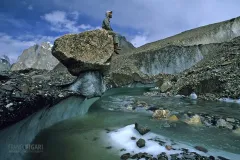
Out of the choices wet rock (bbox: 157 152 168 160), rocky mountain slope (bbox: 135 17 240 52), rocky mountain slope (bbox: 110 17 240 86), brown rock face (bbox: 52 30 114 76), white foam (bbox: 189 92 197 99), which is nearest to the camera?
wet rock (bbox: 157 152 168 160)

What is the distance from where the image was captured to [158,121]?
Result: 1051 cm

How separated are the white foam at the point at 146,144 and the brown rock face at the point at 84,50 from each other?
9.78 feet

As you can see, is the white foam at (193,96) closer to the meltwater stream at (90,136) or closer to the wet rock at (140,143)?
the meltwater stream at (90,136)

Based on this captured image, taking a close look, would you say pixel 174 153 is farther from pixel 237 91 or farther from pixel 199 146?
pixel 237 91

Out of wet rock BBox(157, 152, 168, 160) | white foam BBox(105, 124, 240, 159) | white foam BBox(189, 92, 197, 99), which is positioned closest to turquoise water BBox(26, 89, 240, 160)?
white foam BBox(105, 124, 240, 159)

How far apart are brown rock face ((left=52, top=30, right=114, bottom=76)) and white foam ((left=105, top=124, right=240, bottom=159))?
298 centimetres

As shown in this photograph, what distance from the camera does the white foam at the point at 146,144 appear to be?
21.3ft

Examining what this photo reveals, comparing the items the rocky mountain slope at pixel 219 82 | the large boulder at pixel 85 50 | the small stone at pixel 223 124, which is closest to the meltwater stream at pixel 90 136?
the small stone at pixel 223 124

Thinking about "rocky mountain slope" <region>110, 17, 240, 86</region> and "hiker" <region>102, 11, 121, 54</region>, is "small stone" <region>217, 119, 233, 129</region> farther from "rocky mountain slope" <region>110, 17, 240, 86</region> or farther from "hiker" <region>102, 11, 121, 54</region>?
"rocky mountain slope" <region>110, 17, 240, 86</region>

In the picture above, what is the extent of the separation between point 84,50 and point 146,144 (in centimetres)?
452

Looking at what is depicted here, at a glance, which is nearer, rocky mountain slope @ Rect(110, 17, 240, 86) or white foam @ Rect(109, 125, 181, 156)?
white foam @ Rect(109, 125, 181, 156)

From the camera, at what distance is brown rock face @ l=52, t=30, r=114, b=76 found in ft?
28.7

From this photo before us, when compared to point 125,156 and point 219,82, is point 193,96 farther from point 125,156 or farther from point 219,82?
point 125,156

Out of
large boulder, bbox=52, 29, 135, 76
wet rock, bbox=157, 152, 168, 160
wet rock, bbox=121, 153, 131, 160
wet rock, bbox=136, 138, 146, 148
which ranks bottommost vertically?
wet rock, bbox=157, 152, 168, 160
